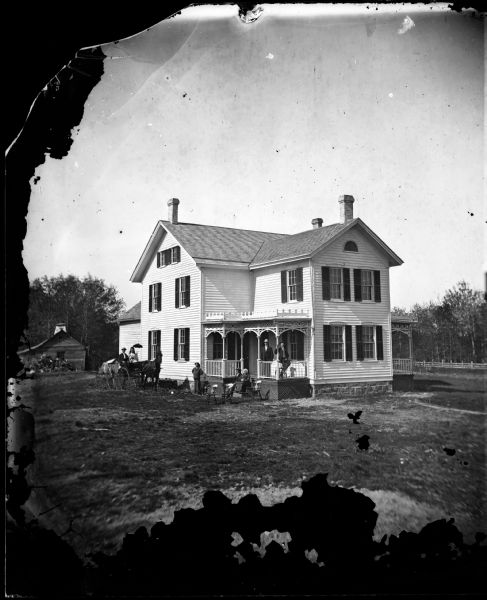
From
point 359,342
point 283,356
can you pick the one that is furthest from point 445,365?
point 283,356

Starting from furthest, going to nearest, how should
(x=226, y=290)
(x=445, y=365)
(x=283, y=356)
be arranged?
(x=226, y=290) → (x=445, y=365) → (x=283, y=356)

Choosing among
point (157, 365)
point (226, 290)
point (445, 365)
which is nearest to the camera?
point (445, 365)

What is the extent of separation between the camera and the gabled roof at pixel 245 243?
3.47 meters

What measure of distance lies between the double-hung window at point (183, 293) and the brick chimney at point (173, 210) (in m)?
0.52

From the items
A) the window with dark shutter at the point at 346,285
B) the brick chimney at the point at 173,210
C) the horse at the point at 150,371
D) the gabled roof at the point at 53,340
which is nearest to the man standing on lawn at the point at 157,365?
the horse at the point at 150,371

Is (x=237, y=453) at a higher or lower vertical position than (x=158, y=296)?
lower

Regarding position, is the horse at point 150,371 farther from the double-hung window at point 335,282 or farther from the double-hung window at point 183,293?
the double-hung window at point 335,282

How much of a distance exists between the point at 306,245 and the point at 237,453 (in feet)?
5.87

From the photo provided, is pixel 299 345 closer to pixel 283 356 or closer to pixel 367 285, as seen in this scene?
pixel 283 356

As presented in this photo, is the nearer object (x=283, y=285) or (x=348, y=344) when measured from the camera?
(x=348, y=344)

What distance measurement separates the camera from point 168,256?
362 centimetres

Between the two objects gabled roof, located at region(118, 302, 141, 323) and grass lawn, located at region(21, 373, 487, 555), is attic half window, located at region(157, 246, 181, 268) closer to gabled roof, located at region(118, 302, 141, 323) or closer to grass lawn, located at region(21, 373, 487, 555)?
gabled roof, located at region(118, 302, 141, 323)

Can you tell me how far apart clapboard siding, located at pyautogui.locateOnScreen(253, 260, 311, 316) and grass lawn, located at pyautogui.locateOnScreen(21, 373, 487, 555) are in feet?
2.59

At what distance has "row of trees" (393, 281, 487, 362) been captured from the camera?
3.40 meters
